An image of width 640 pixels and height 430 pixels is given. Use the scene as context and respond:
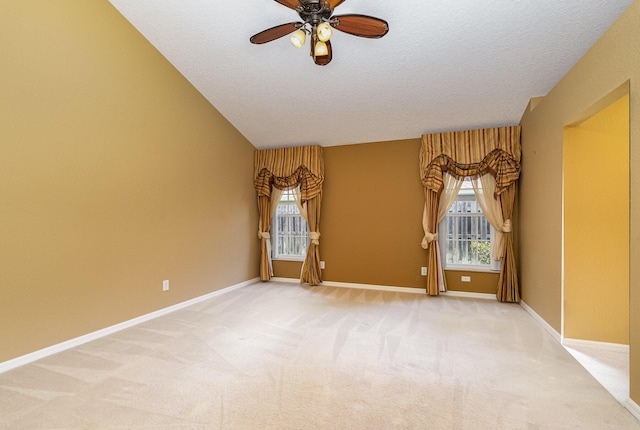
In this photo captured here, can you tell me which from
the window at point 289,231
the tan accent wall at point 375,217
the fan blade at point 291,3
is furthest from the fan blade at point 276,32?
the window at point 289,231

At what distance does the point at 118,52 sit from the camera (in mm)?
3113

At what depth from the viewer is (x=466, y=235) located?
4.58 meters

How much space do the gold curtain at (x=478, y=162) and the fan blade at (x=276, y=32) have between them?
2.87 meters

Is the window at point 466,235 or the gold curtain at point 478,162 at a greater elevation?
the gold curtain at point 478,162

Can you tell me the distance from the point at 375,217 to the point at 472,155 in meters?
1.65

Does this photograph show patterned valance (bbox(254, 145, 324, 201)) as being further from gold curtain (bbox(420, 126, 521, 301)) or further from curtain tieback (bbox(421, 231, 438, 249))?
curtain tieback (bbox(421, 231, 438, 249))

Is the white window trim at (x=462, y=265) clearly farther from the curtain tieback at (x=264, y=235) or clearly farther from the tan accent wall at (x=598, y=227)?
the curtain tieback at (x=264, y=235)

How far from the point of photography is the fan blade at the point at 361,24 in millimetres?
2129

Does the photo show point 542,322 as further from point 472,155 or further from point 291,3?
point 291,3

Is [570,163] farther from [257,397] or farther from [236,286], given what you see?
[236,286]

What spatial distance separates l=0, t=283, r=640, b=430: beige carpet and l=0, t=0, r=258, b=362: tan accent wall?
17.5 inches

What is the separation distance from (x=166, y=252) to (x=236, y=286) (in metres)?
1.50

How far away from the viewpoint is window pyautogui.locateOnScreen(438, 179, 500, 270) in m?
4.48

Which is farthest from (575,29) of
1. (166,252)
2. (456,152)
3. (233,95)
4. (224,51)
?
(166,252)
